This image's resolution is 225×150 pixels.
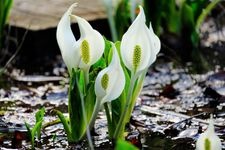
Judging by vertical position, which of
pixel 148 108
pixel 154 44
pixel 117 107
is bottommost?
pixel 148 108

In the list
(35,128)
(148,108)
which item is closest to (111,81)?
(35,128)

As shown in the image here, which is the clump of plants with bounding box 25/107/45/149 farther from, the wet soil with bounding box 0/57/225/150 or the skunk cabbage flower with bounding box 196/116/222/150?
the skunk cabbage flower with bounding box 196/116/222/150

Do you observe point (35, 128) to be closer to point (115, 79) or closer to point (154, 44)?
point (115, 79)

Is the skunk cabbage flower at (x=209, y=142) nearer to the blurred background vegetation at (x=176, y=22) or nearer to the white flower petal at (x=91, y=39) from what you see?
the white flower petal at (x=91, y=39)

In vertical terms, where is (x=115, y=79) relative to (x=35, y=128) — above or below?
above

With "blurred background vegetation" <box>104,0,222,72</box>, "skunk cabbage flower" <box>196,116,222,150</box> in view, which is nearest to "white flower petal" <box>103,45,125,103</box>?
"skunk cabbage flower" <box>196,116,222,150</box>

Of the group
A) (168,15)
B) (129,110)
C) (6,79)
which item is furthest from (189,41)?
(129,110)
